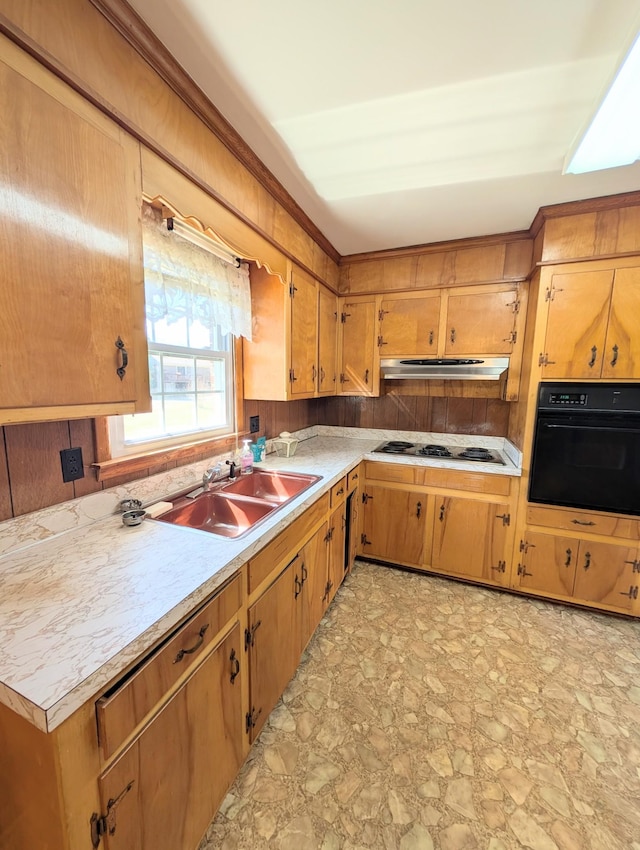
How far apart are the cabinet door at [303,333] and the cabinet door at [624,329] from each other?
182 cm

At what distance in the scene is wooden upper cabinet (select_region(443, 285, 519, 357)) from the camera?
2471 millimetres

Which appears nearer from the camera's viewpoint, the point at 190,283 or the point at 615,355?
the point at 190,283

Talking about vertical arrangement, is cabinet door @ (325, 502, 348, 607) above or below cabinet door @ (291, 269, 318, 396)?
below

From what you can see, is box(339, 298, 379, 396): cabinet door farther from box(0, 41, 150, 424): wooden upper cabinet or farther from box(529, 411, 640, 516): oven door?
box(0, 41, 150, 424): wooden upper cabinet

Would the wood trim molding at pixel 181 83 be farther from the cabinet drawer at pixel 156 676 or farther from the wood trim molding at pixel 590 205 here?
the cabinet drawer at pixel 156 676

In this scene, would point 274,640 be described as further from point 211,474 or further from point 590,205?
point 590,205

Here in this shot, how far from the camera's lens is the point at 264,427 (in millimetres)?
2488

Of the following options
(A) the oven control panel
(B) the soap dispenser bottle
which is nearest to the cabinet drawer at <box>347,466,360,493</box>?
(B) the soap dispenser bottle

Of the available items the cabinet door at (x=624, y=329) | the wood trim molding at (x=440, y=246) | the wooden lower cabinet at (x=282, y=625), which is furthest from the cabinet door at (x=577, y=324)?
the wooden lower cabinet at (x=282, y=625)

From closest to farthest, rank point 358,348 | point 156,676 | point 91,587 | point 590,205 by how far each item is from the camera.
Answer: point 156,676
point 91,587
point 590,205
point 358,348

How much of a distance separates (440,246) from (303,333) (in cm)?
126

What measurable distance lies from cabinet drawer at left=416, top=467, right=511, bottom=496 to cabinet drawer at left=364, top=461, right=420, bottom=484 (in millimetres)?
67

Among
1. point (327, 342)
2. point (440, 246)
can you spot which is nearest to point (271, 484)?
point (327, 342)

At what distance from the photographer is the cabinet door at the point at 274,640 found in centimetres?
128
